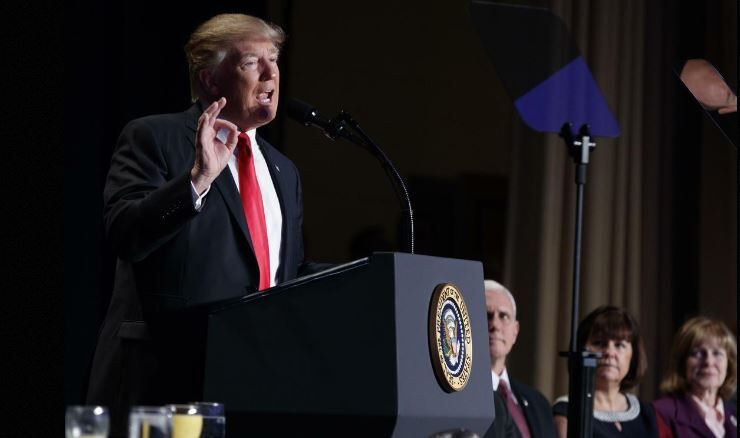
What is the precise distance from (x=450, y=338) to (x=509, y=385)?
184 cm

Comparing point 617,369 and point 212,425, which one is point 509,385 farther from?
point 212,425

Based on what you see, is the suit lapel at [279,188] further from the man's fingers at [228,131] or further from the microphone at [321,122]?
the man's fingers at [228,131]

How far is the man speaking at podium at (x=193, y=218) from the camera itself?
6.35 feet

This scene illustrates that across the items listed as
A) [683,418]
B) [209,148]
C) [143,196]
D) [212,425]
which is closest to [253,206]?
[143,196]

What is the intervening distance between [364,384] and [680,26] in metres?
4.59

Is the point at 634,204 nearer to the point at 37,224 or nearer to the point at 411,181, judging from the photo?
the point at 411,181

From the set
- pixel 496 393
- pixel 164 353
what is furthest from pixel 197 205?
pixel 496 393

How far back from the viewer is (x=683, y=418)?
4.46 metres

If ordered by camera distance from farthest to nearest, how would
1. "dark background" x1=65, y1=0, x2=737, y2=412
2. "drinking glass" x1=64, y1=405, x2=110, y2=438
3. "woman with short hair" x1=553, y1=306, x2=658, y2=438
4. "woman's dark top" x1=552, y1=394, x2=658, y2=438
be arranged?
"woman with short hair" x1=553, y1=306, x2=658, y2=438 < "woman's dark top" x1=552, y1=394, x2=658, y2=438 < "dark background" x1=65, y1=0, x2=737, y2=412 < "drinking glass" x1=64, y1=405, x2=110, y2=438

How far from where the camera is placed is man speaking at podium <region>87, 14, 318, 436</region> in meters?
1.94

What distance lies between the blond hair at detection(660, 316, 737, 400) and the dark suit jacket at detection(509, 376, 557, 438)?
994 millimetres

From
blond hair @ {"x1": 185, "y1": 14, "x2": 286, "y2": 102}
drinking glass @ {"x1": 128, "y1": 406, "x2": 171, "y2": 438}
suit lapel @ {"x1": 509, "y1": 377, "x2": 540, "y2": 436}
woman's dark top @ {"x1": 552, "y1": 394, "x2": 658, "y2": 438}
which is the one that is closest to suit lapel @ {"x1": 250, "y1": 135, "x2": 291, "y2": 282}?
blond hair @ {"x1": 185, "y1": 14, "x2": 286, "y2": 102}

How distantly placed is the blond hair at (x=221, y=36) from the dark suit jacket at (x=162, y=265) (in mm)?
166

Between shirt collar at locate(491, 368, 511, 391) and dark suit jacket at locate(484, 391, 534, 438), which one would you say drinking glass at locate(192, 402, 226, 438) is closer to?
dark suit jacket at locate(484, 391, 534, 438)
